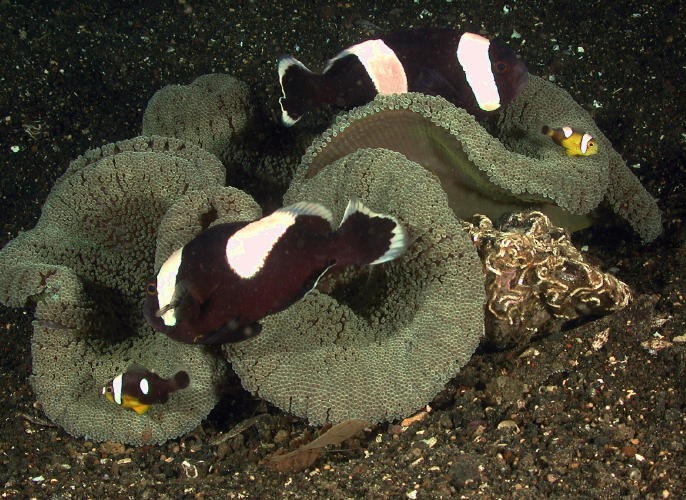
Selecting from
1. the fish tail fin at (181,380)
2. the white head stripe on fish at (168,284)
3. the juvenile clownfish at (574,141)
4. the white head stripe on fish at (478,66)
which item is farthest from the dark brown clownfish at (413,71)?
the fish tail fin at (181,380)

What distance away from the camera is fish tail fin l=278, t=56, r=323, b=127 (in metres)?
2.55

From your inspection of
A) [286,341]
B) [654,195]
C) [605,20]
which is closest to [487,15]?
[605,20]

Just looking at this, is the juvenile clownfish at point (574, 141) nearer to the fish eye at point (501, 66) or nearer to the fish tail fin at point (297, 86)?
the fish eye at point (501, 66)

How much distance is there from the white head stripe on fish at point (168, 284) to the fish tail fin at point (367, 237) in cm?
53

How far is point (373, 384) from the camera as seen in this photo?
6.56 ft

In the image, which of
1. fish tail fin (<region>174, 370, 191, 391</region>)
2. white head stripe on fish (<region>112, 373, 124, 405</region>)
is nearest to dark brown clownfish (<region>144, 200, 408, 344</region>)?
fish tail fin (<region>174, 370, 191, 391</region>)

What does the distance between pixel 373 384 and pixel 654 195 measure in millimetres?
2126

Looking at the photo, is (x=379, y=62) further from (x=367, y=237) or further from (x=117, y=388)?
(x=117, y=388)

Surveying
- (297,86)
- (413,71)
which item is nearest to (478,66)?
(413,71)

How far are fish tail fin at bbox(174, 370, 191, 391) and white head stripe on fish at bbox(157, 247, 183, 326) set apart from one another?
1.14ft

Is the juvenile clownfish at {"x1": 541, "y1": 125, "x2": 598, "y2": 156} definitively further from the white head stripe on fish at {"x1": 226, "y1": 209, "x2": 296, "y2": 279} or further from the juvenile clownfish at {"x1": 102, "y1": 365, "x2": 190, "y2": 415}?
the juvenile clownfish at {"x1": 102, "y1": 365, "x2": 190, "y2": 415}

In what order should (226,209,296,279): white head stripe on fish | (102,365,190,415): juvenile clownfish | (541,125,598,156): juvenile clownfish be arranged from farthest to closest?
(541,125,598,156): juvenile clownfish → (102,365,190,415): juvenile clownfish → (226,209,296,279): white head stripe on fish

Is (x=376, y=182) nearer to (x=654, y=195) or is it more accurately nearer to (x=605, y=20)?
(x=654, y=195)

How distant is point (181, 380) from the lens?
2178 millimetres
